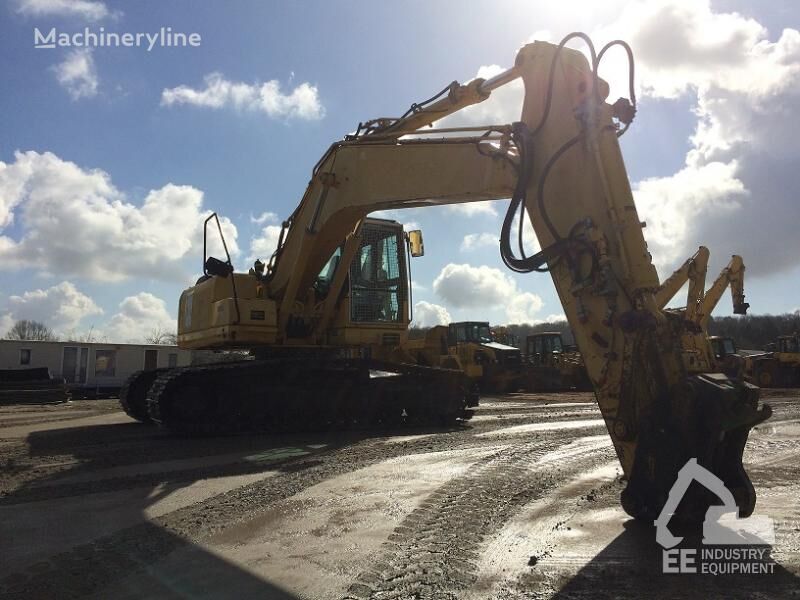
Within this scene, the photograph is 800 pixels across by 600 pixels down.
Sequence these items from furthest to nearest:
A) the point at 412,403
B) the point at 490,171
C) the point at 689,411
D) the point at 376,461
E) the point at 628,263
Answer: the point at 412,403 → the point at 376,461 → the point at 490,171 → the point at 628,263 → the point at 689,411

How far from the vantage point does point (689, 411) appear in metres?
4.14

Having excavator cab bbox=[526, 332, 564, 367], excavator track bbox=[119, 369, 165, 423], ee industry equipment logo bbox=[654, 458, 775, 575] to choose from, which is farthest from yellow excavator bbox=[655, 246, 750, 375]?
excavator cab bbox=[526, 332, 564, 367]

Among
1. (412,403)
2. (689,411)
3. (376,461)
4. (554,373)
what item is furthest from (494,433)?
(554,373)

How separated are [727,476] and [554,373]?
23.2 metres

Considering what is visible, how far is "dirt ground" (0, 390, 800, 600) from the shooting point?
3.60m

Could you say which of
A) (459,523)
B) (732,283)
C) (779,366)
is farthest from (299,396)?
(779,366)

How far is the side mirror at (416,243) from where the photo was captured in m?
11.4

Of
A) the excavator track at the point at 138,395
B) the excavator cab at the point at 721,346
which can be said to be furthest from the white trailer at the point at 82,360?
the excavator cab at the point at 721,346

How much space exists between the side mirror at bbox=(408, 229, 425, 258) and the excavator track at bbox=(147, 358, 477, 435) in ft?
6.85

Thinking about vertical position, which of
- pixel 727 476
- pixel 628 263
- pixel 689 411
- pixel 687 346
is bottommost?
pixel 727 476

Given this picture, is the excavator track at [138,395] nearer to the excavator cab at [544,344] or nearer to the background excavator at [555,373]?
the background excavator at [555,373]

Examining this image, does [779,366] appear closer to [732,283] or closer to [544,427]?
[732,283]

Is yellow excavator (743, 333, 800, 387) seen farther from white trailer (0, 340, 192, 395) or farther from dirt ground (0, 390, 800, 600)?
white trailer (0, 340, 192, 395)

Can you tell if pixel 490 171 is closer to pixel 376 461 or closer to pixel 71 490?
pixel 376 461
